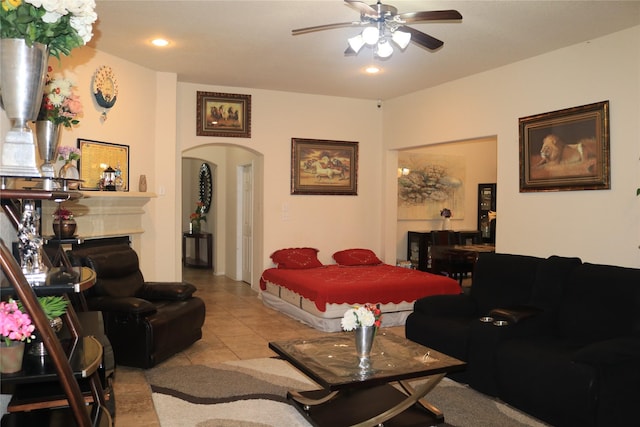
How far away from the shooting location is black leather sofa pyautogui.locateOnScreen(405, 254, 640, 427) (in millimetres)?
2975

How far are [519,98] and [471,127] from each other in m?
0.79

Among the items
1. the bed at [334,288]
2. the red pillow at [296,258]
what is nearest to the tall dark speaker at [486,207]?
the bed at [334,288]

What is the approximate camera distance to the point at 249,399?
369 cm

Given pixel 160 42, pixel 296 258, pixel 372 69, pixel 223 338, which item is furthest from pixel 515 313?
pixel 160 42

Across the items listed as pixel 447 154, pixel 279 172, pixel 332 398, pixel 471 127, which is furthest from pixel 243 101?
pixel 332 398

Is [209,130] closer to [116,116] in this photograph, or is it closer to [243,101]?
[243,101]

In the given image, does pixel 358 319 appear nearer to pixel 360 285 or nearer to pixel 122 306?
pixel 122 306

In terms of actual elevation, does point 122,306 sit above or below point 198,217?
below

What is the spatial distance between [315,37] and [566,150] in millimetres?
2733

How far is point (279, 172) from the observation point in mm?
7488

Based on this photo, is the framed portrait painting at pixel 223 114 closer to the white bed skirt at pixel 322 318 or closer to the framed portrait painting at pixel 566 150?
the white bed skirt at pixel 322 318

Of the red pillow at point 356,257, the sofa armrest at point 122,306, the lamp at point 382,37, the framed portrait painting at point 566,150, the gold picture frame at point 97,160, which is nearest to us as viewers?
the lamp at point 382,37

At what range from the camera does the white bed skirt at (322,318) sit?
565 centimetres

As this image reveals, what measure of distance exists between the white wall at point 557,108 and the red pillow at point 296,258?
2.36 metres
